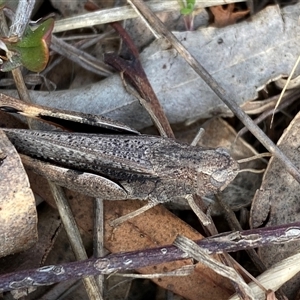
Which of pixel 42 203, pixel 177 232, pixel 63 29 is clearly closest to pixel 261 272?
pixel 177 232

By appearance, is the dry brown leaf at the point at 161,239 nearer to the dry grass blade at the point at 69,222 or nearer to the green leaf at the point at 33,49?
the dry grass blade at the point at 69,222

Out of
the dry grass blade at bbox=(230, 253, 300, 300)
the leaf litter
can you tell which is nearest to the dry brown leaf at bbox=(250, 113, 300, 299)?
the leaf litter

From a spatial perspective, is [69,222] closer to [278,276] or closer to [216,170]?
[216,170]

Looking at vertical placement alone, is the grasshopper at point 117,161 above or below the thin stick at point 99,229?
above

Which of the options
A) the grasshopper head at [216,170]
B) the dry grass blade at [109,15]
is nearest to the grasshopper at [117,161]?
the grasshopper head at [216,170]

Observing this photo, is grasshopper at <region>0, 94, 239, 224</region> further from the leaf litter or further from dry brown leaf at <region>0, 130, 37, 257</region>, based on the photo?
the leaf litter

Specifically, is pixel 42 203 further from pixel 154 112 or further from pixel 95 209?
pixel 154 112

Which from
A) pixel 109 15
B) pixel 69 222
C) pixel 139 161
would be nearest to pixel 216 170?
pixel 139 161
